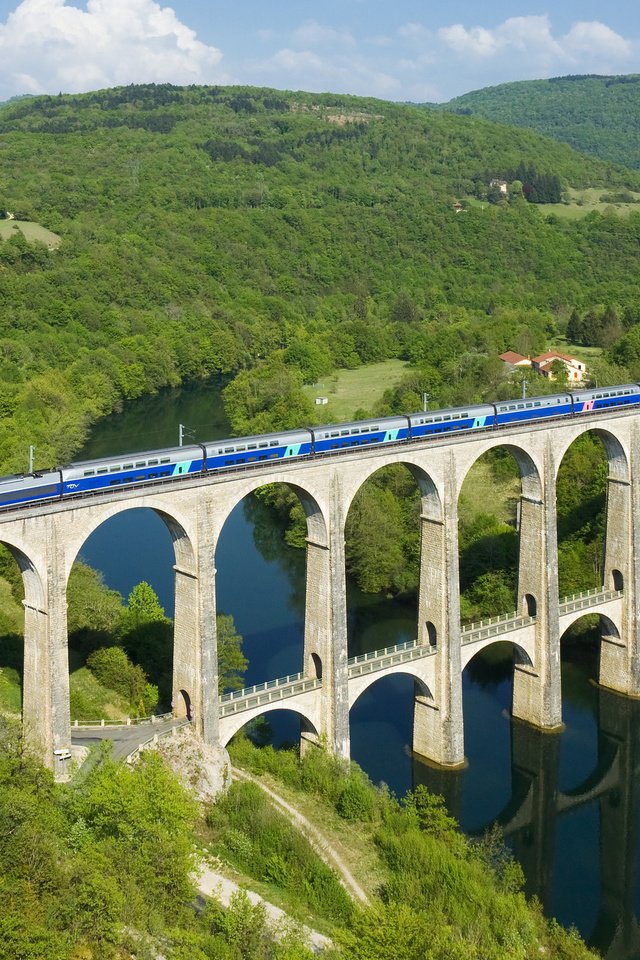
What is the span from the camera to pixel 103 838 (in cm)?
3878

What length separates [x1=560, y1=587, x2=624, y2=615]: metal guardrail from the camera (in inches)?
2517

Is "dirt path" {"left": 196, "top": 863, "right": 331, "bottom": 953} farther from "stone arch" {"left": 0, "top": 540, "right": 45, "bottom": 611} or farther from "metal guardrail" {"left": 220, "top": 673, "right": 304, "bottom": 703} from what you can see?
"stone arch" {"left": 0, "top": 540, "right": 45, "bottom": 611}

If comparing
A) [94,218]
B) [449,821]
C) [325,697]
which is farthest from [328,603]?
[94,218]

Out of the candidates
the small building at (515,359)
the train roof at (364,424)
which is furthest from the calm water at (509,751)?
the small building at (515,359)

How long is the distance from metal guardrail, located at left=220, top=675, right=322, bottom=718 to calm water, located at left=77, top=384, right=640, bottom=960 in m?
7.38

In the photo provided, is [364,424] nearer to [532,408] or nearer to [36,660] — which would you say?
[532,408]

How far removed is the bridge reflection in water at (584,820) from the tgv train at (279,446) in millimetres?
17597

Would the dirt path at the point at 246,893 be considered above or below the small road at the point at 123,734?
below

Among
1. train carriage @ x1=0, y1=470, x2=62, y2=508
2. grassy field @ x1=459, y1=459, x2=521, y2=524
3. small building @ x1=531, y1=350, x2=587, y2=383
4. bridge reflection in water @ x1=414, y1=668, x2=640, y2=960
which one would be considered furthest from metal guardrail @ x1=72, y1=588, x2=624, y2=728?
small building @ x1=531, y1=350, x2=587, y2=383

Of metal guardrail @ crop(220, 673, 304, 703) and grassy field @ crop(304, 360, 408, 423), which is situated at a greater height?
grassy field @ crop(304, 360, 408, 423)

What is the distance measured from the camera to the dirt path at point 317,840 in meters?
43.6

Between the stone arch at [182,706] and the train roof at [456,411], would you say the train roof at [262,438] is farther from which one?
the stone arch at [182,706]

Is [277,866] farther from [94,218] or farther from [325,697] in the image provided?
[94,218]

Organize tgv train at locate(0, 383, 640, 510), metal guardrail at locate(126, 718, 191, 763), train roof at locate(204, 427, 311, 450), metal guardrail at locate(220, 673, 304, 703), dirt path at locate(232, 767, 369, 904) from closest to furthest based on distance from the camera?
tgv train at locate(0, 383, 640, 510) → dirt path at locate(232, 767, 369, 904) → metal guardrail at locate(126, 718, 191, 763) → train roof at locate(204, 427, 311, 450) → metal guardrail at locate(220, 673, 304, 703)
